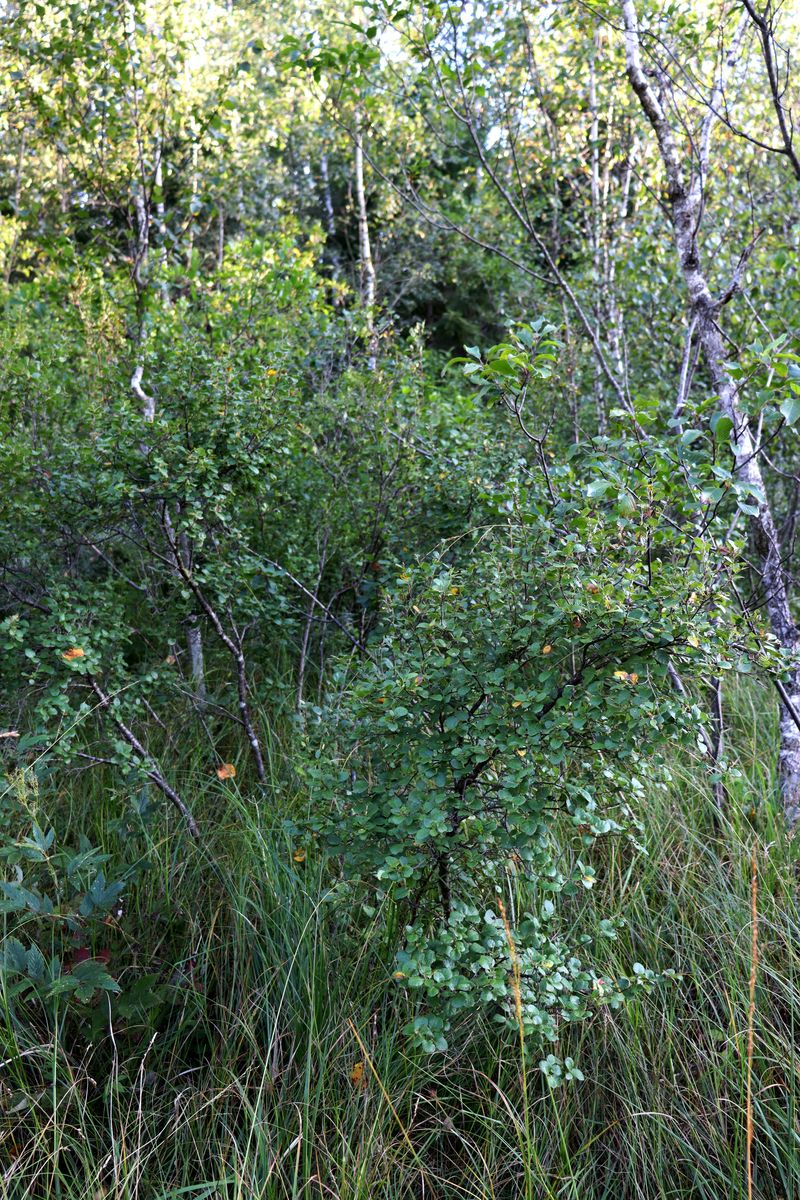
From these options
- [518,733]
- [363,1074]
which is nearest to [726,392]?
[518,733]

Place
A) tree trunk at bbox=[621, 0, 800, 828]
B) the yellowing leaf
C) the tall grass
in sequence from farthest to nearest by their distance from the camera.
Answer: tree trunk at bbox=[621, 0, 800, 828] < the yellowing leaf < the tall grass

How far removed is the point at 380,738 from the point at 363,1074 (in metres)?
0.85

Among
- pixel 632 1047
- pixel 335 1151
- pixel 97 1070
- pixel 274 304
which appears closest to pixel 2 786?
pixel 97 1070

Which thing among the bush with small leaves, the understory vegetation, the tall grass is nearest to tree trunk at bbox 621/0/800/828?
the understory vegetation

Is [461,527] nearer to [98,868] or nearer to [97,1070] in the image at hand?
[98,868]

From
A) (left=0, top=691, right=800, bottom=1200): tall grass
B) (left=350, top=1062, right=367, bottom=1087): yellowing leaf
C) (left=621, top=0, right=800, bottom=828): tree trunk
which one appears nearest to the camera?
(left=0, top=691, right=800, bottom=1200): tall grass

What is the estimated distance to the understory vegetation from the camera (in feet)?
7.54

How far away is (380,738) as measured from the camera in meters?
2.61

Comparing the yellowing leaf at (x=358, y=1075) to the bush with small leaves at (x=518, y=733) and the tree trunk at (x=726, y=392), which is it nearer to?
the bush with small leaves at (x=518, y=733)

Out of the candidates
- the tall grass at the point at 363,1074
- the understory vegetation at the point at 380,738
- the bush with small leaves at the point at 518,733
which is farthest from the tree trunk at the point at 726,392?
the bush with small leaves at the point at 518,733

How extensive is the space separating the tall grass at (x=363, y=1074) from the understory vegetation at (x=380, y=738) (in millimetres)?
15

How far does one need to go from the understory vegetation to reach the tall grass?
0.05 feet

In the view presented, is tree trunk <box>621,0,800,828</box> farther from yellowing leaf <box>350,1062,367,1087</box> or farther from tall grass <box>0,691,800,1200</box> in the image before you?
yellowing leaf <box>350,1062,367,1087</box>

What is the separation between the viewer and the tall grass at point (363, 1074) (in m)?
2.21
